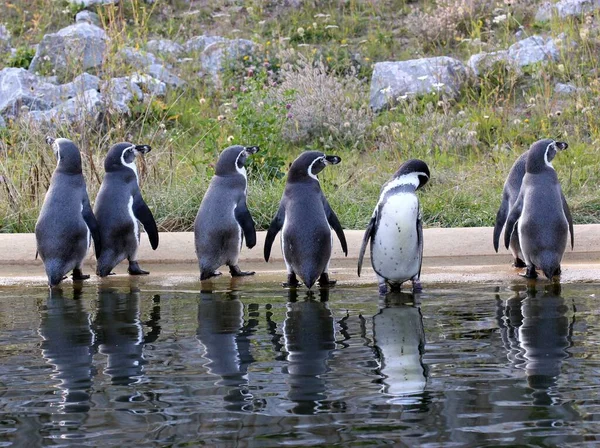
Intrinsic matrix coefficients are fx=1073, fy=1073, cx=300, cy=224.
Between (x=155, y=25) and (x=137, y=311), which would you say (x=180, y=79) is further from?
(x=137, y=311)

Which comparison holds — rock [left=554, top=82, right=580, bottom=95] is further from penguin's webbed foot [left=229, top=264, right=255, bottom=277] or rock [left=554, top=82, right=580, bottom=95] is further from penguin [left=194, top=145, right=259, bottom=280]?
penguin's webbed foot [left=229, top=264, right=255, bottom=277]

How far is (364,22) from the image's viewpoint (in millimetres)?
15164

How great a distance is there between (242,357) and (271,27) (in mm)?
11255

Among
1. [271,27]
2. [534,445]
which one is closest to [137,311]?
[534,445]

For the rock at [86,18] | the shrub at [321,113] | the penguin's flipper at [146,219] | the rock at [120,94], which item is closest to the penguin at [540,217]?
the penguin's flipper at [146,219]

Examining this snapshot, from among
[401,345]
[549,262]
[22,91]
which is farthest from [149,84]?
[401,345]

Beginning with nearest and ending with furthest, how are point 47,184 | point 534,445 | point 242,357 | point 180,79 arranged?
point 534,445 < point 242,357 < point 47,184 < point 180,79

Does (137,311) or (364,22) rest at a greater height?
(364,22)

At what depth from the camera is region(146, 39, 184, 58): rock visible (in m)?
14.0

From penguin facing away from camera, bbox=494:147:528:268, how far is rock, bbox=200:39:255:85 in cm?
688

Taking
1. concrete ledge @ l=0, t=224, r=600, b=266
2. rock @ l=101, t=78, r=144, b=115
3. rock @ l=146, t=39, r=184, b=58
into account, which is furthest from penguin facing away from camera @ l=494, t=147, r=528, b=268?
rock @ l=146, t=39, r=184, b=58

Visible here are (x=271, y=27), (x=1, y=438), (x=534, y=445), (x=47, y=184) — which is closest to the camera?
(x=534, y=445)

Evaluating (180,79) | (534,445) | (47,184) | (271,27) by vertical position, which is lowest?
(534,445)

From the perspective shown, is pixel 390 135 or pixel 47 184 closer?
pixel 47 184
